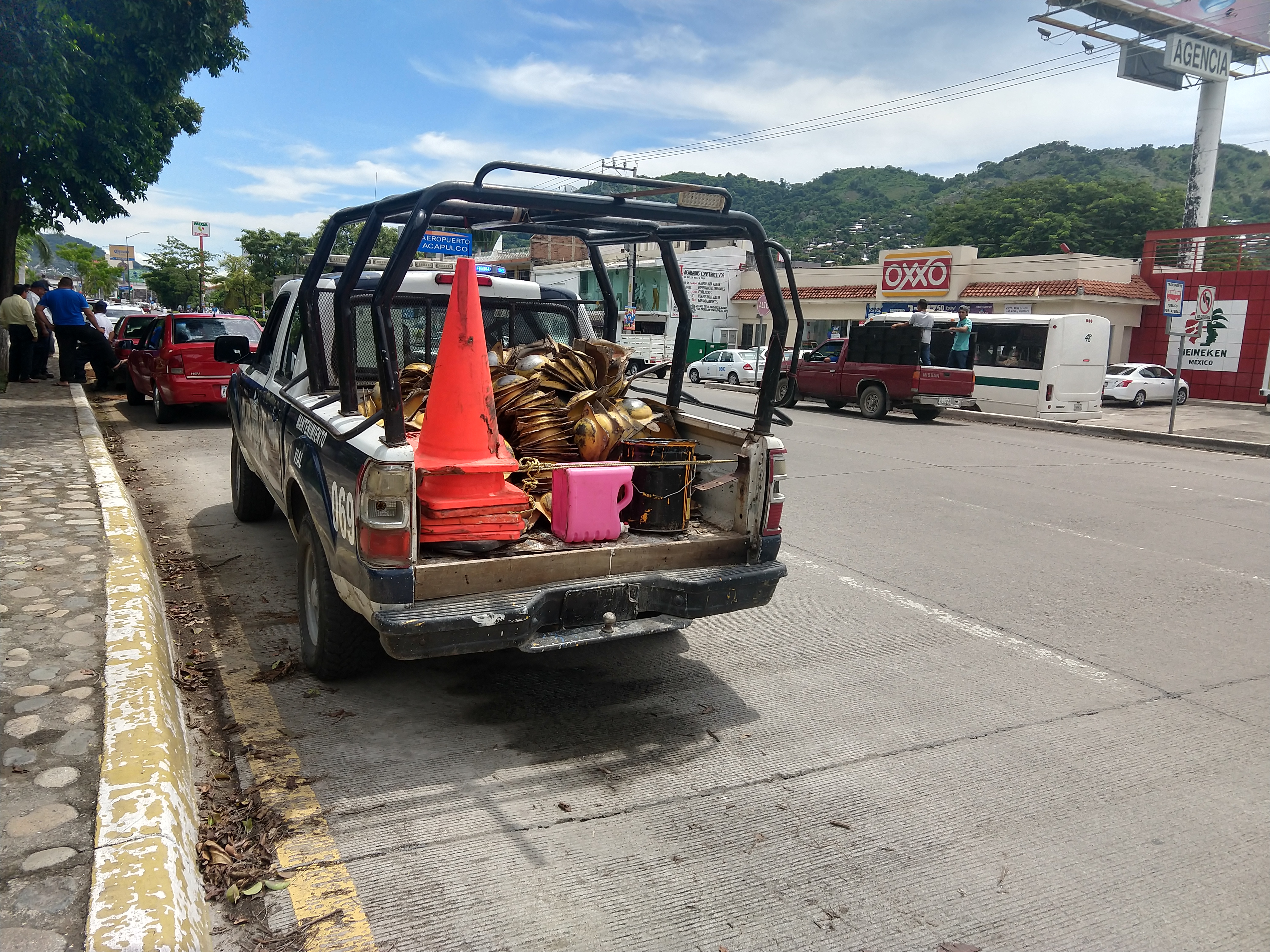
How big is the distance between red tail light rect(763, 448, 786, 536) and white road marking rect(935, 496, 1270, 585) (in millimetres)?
4674

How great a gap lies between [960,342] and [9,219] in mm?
18750

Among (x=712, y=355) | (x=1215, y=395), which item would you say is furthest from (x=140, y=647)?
(x=1215, y=395)

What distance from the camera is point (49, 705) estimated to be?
348 centimetres

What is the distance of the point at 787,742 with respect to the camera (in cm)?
391

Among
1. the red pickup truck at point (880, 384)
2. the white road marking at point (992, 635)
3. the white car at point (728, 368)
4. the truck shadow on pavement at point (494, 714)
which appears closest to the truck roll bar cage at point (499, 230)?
the truck shadow on pavement at point (494, 714)

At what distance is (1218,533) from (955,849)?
6.88 metres

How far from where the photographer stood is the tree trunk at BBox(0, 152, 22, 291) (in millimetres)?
14805

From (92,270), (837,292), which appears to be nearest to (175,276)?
(92,270)

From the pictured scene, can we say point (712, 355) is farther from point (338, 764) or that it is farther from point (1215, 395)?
point (338, 764)

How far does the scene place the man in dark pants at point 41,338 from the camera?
52.7 feet

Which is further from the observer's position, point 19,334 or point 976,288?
point 976,288

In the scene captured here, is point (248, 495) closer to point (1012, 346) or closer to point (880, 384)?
point (880, 384)

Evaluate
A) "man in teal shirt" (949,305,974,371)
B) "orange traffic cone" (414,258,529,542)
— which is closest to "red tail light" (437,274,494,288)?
"orange traffic cone" (414,258,529,542)

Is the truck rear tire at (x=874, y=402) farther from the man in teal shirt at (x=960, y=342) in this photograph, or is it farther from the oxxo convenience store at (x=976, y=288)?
the oxxo convenience store at (x=976, y=288)
